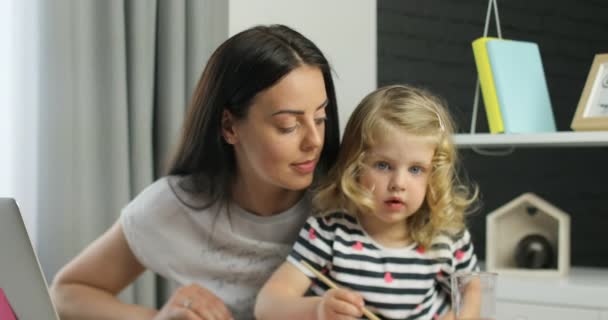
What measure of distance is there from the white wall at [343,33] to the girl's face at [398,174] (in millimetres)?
1567

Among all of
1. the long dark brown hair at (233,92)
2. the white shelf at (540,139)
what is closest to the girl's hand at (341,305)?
the long dark brown hair at (233,92)

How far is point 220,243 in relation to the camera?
1754mm

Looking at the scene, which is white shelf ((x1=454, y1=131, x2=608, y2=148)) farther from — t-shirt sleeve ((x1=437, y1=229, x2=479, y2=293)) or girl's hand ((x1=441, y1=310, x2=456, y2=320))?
girl's hand ((x1=441, y1=310, x2=456, y2=320))

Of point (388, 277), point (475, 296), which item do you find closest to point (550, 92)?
point (388, 277)

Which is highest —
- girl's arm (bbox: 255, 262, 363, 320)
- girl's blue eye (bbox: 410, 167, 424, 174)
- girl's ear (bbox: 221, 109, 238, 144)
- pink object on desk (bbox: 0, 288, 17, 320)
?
girl's ear (bbox: 221, 109, 238, 144)

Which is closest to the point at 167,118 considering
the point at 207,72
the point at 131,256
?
the point at 131,256

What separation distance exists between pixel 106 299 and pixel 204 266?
231 millimetres

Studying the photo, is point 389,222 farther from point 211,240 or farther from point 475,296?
point 475,296

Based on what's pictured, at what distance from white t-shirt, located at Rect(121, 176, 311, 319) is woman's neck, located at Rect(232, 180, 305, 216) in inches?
0.6

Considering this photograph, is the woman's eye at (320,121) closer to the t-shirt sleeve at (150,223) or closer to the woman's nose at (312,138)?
the woman's nose at (312,138)

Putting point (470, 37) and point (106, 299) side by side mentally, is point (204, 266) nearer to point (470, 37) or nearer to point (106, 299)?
point (106, 299)

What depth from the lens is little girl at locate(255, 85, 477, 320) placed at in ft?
4.95

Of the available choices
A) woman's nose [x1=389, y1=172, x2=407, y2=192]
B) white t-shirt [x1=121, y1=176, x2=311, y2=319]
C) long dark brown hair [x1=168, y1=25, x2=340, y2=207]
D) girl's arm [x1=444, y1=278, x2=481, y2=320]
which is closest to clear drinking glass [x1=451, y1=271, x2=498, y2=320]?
girl's arm [x1=444, y1=278, x2=481, y2=320]

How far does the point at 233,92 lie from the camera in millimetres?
1562
